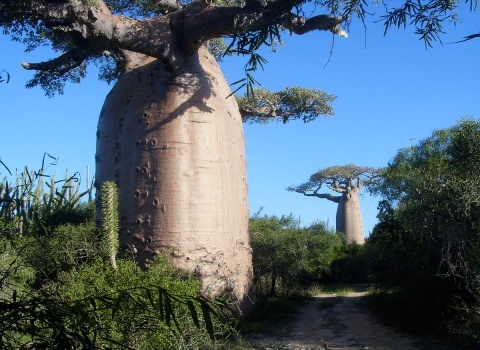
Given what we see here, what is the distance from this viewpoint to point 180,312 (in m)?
4.48

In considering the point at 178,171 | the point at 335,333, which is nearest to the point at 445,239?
the point at 335,333

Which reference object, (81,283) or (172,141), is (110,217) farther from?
(172,141)

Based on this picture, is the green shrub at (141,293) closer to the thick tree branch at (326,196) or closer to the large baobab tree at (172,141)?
the large baobab tree at (172,141)

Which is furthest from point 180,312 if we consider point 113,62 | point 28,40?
point 113,62

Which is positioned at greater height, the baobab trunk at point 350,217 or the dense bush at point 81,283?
the baobab trunk at point 350,217

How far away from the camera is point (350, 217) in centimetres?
2494

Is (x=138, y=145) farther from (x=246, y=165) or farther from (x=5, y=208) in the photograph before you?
(x=5, y=208)

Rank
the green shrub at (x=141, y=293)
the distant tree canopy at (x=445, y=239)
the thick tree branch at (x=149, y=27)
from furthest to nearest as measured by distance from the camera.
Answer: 1. the distant tree canopy at (x=445, y=239)
2. the thick tree branch at (x=149, y=27)
3. the green shrub at (x=141, y=293)

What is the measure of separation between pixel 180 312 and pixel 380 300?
4777mm

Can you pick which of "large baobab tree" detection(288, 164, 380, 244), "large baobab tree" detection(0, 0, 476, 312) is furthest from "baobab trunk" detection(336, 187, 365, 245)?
"large baobab tree" detection(0, 0, 476, 312)

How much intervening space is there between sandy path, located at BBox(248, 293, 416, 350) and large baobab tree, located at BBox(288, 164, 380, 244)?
15.5 meters

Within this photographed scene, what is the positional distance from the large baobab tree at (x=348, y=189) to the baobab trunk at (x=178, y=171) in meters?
17.5

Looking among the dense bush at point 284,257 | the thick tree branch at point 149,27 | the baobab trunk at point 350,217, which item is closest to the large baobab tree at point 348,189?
the baobab trunk at point 350,217

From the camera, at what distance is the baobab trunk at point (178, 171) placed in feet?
22.2
